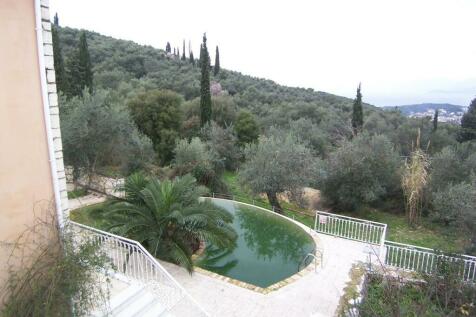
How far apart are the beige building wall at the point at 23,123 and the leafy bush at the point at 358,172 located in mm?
12720

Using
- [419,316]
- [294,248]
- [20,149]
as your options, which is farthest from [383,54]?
[20,149]

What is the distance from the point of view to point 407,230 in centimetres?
1495

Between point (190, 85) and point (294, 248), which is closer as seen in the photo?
point (294, 248)

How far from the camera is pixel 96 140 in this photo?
14406 millimetres

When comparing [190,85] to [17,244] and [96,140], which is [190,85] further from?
[17,244]

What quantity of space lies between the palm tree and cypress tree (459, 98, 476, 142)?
29.5 metres

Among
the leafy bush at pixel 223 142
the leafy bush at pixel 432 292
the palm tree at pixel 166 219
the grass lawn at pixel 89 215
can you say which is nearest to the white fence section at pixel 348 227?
the leafy bush at pixel 432 292

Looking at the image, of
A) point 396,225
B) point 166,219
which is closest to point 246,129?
point 396,225

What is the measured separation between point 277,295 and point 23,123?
6.69m

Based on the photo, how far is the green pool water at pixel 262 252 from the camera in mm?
9688

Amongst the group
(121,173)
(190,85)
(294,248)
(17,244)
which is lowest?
(294,248)

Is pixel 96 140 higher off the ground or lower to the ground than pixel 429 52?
lower

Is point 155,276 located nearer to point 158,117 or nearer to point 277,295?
point 277,295

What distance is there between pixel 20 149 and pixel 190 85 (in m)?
31.4
